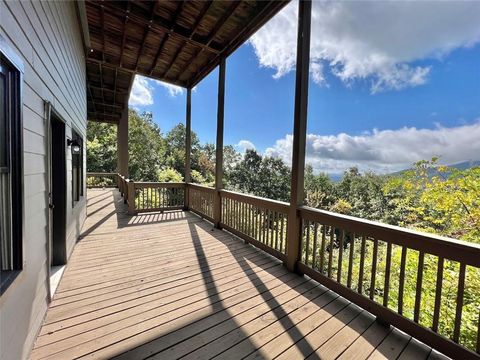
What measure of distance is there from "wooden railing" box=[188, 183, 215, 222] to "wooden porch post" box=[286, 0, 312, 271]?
103 inches

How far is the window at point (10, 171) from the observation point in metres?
1.15

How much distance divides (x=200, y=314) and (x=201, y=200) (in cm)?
388

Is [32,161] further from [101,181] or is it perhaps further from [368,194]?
[368,194]

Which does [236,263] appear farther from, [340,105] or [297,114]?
[340,105]

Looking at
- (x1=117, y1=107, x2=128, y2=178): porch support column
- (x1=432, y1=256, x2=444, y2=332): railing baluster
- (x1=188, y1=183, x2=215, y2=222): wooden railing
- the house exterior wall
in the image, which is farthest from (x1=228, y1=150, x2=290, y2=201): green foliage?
the house exterior wall

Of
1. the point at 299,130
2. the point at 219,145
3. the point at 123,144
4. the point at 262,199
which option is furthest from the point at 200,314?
the point at 123,144

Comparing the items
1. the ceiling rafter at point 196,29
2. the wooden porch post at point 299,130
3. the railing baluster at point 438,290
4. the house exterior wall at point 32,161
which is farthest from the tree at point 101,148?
the railing baluster at point 438,290

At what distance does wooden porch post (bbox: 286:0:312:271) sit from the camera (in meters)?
2.74

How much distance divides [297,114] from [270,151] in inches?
917

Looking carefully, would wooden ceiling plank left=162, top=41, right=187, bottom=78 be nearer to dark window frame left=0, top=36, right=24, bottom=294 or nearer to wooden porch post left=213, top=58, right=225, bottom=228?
wooden porch post left=213, top=58, right=225, bottom=228

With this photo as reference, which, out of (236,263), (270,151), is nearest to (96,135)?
(270,151)

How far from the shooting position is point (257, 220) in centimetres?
382

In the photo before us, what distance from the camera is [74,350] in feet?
5.24

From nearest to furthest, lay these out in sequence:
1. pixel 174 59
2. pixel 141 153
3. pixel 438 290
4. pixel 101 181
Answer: pixel 438 290 → pixel 174 59 → pixel 101 181 → pixel 141 153
